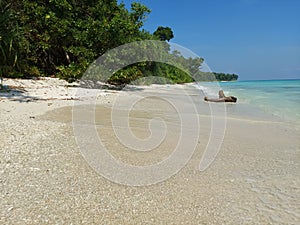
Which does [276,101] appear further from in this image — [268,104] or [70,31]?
[70,31]

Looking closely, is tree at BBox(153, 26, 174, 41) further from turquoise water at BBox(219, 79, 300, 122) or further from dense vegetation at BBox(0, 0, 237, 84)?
dense vegetation at BBox(0, 0, 237, 84)

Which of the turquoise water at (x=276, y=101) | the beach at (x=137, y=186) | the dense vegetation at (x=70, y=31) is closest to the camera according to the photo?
the beach at (x=137, y=186)

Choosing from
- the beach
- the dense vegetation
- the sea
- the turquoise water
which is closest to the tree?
the turquoise water

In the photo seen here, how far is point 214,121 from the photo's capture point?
612 centimetres

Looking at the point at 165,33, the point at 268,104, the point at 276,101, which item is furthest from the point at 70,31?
Result: the point at 165,33

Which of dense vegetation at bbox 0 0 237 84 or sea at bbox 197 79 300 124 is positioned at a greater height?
dense vegetation at bbox 0 0 237 84

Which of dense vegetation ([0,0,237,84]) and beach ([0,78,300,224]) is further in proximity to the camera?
dense vegetation ([0,0,237,84])

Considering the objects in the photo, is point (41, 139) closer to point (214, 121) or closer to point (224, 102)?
point (214, 121)

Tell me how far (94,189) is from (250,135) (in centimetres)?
354

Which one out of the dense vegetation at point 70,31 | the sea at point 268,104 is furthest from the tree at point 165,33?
the dense vegetation at point 70,31

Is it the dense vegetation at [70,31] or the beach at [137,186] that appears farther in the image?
the dense vegetation at [70,31]

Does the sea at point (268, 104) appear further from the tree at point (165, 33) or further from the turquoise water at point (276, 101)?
the tree at point (165, 33)

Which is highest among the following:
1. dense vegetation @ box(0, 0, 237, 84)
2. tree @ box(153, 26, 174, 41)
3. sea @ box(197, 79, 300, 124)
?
tree @ box(153, 26, 174, 41)

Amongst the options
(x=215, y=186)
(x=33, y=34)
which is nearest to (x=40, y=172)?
(x=215, y=186)
